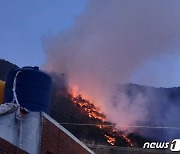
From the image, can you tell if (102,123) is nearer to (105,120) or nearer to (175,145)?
(105,120)

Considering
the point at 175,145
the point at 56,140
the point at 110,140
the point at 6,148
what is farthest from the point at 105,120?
the point at 6,148

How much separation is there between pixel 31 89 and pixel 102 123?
55.5 m

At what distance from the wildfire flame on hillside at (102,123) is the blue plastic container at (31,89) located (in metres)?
37.4

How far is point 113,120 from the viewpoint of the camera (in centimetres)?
7288

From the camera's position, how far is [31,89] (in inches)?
659

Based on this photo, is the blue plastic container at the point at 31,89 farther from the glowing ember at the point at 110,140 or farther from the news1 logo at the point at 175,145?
the glowing ember at the point at 110,140

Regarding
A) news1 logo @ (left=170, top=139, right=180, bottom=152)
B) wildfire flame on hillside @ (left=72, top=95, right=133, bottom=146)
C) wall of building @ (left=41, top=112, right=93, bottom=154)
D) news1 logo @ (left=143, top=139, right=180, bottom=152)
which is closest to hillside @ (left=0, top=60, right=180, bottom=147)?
wildfire flame on hillside @ (left=72, top=95, right=133, bottom=146)

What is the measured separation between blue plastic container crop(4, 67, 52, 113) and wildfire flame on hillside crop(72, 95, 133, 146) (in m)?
37.4

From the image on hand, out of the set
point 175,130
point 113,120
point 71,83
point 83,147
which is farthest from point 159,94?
point 83,147

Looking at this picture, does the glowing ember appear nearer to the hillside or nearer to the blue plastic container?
the hillside

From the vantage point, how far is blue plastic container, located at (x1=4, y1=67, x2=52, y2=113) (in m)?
16.7

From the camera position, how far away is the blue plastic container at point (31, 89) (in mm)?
16656

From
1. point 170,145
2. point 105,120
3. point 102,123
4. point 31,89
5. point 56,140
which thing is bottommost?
point 56,140

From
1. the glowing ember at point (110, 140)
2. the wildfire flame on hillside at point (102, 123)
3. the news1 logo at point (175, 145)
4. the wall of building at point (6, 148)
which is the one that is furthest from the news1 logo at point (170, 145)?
the wall of building at point (6, 148)
